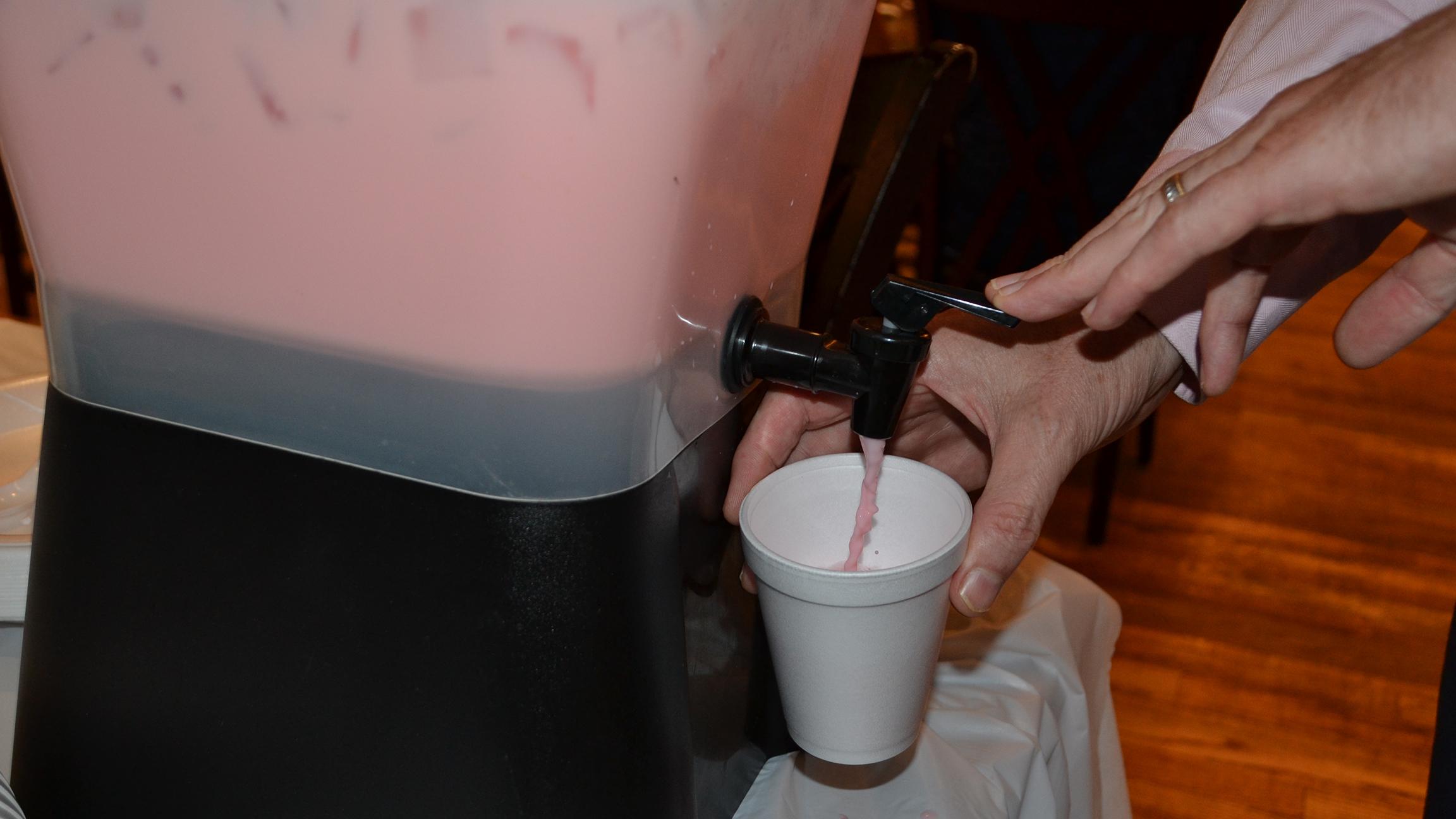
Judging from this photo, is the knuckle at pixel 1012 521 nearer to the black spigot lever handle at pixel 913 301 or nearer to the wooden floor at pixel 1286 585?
the black spigot lever handle at pixel 913 301

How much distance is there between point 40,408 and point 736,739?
465 mm

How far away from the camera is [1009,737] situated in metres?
0.63

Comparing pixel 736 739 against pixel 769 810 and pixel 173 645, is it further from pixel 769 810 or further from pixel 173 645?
pixel 173 645

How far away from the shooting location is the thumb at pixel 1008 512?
1.71 feet

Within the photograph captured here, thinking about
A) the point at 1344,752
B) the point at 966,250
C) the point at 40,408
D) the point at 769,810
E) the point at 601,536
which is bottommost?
the point at 1344,752

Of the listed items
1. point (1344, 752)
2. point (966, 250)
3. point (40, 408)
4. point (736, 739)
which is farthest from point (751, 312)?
point (966, 250)

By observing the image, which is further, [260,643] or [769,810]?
[769,810]

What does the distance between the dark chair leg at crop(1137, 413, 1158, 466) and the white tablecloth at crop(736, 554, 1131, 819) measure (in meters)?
1.12

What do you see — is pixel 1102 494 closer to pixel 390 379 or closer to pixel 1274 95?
pixel 1274 95

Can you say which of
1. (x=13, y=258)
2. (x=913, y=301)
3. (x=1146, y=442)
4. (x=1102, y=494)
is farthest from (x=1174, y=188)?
(x=13, y=258)

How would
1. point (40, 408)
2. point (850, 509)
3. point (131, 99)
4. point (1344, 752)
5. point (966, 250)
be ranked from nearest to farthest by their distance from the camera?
point (131, 99)
point (850, 509)
point (40, 408)
point (1344, 752)
point (966, 250)

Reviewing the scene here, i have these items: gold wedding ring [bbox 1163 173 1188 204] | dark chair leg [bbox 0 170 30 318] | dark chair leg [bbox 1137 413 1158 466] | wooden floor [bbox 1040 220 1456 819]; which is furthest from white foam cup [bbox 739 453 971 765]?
dark chair leg [bbox 0 170 30 318]

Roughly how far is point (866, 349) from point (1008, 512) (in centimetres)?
12

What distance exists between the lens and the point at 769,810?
587 millimetres
